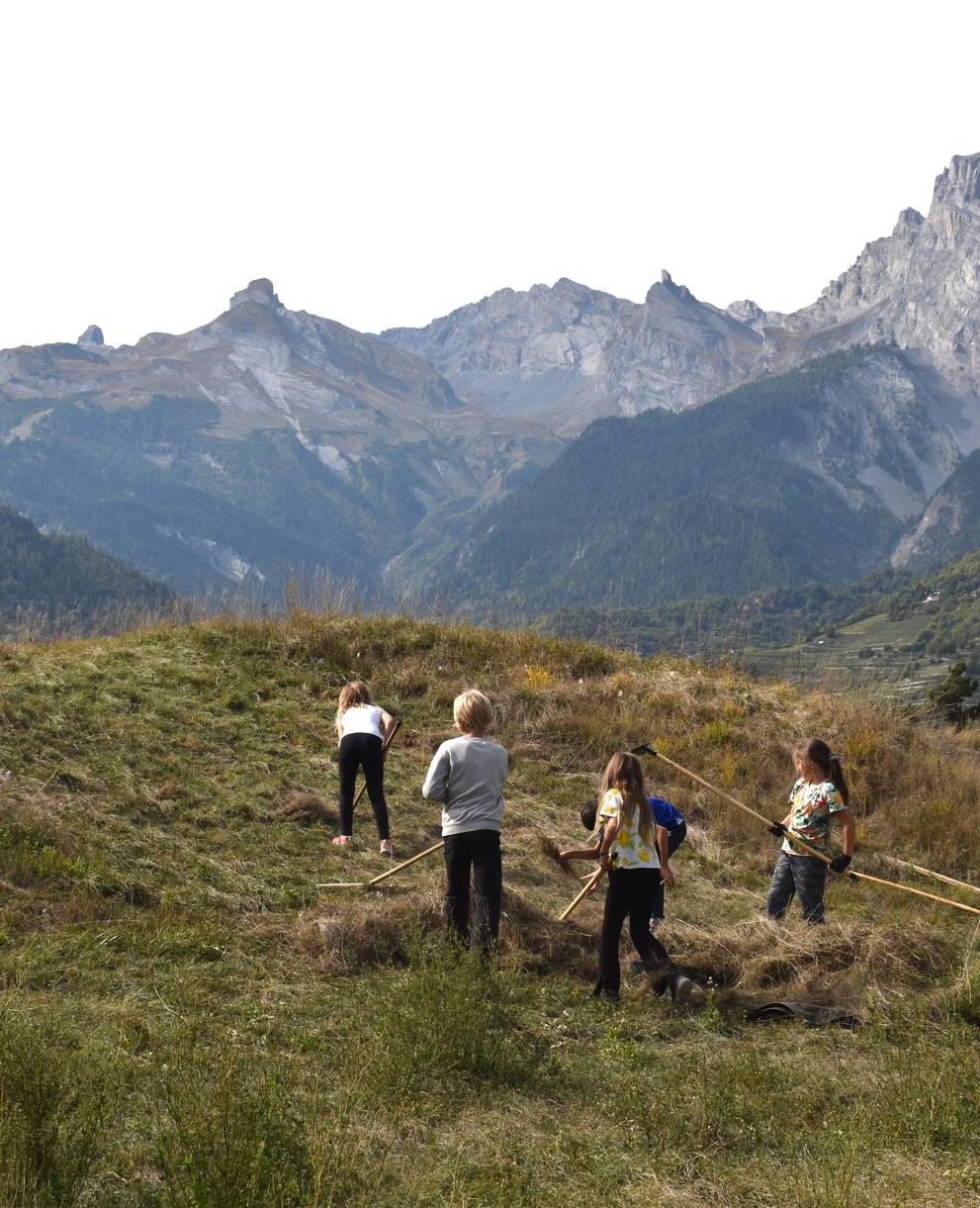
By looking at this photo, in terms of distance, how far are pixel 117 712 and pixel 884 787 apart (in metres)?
9.74

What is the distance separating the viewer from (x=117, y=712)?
43.8ft

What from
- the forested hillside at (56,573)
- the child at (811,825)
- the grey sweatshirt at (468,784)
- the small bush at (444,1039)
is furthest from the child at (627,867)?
the forested hillside at (56,573)

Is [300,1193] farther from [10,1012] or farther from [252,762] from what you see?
[252,762]

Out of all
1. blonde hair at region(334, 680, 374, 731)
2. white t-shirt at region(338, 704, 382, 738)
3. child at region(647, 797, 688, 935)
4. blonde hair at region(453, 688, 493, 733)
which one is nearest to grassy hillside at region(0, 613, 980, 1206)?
child at region(647, 797, 688, 935)

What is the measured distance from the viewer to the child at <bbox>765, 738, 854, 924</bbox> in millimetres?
9102

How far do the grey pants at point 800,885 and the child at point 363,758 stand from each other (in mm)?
3715

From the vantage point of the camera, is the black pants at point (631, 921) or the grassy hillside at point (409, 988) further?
the black pants at point (631, 921)

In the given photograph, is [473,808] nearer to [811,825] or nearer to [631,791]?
[631,791]

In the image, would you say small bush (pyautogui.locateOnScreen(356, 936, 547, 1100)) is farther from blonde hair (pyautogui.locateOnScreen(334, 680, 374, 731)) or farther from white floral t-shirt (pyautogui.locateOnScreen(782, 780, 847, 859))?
blonde hair (pyautogui.locateOnScreen(334, 680, 374, 731))

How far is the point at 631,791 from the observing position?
785 cm

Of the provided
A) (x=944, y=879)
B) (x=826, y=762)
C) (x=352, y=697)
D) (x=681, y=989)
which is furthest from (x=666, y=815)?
(x=352, y=697)

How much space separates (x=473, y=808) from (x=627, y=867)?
1171mm

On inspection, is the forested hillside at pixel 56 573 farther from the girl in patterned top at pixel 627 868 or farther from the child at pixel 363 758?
the girl in patterned top at pixel 627 868

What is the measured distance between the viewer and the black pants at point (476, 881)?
796 cm
